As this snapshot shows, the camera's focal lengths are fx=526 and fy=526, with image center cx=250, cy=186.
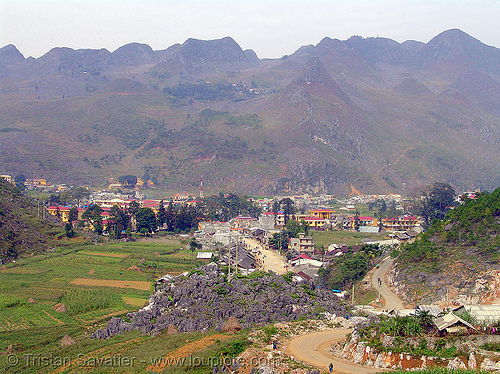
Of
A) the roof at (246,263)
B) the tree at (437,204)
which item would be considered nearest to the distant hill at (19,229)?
the roof at (246,263)

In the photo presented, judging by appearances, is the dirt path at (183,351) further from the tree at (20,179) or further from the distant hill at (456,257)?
the tree at (20,179)

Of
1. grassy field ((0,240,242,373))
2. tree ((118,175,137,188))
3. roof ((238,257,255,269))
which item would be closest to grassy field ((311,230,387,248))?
roof ((238,257,255,269))

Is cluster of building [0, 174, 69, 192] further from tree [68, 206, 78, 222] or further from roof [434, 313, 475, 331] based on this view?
roof [434, 313, 475, 331]

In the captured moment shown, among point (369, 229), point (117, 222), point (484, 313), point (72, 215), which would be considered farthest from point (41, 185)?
point (484, 313)

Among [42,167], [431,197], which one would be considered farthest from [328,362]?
[42,167]

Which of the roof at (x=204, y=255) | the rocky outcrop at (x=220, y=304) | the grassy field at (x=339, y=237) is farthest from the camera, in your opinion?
the grassy field at (x=339, y=237)

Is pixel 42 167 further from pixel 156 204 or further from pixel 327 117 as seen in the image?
pixel 327 117
